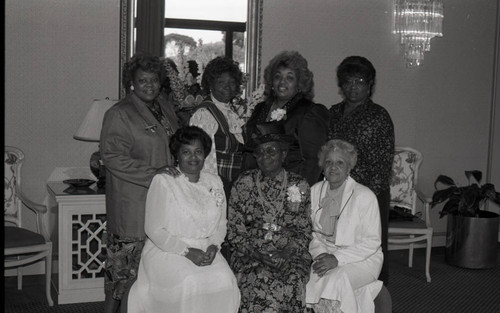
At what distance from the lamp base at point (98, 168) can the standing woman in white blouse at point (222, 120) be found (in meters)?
1.25

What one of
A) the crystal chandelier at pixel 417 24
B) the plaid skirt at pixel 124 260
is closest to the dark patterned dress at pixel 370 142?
the plaid skirt at pixel 124 260

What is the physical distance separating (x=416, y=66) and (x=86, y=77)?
297cm

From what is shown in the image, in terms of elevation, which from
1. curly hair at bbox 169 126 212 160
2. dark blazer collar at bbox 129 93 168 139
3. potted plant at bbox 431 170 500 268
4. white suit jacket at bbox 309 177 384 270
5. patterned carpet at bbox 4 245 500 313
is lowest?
patterned carpet at bbox 4 245 500 313

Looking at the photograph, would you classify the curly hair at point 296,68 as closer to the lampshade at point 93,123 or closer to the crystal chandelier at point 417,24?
the lampshade at point 93,123

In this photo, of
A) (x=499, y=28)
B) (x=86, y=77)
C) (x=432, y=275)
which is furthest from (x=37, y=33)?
(x=499, y=28)

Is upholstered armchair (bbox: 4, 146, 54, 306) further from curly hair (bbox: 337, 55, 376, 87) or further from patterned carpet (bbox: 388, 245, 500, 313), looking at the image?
patterned carpet (bbox: 388, 245, 500, 313)

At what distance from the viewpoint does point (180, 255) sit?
112 inches

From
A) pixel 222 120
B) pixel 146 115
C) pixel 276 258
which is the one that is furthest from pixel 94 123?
pixel 276 258

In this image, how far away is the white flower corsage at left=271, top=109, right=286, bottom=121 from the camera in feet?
10.2

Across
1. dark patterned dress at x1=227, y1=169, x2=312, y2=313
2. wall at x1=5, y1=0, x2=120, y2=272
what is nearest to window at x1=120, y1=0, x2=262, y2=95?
wall at x1=5, y1=0, x2=120, y2=272

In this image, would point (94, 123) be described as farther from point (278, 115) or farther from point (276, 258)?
point (276, 258)

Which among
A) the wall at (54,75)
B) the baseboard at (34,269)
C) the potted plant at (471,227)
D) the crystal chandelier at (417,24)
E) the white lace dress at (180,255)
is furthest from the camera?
the crystal chandelier at (417,24)

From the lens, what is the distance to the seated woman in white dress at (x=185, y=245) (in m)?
2.78

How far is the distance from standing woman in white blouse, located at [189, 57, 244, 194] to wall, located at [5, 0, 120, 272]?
1.60 m
